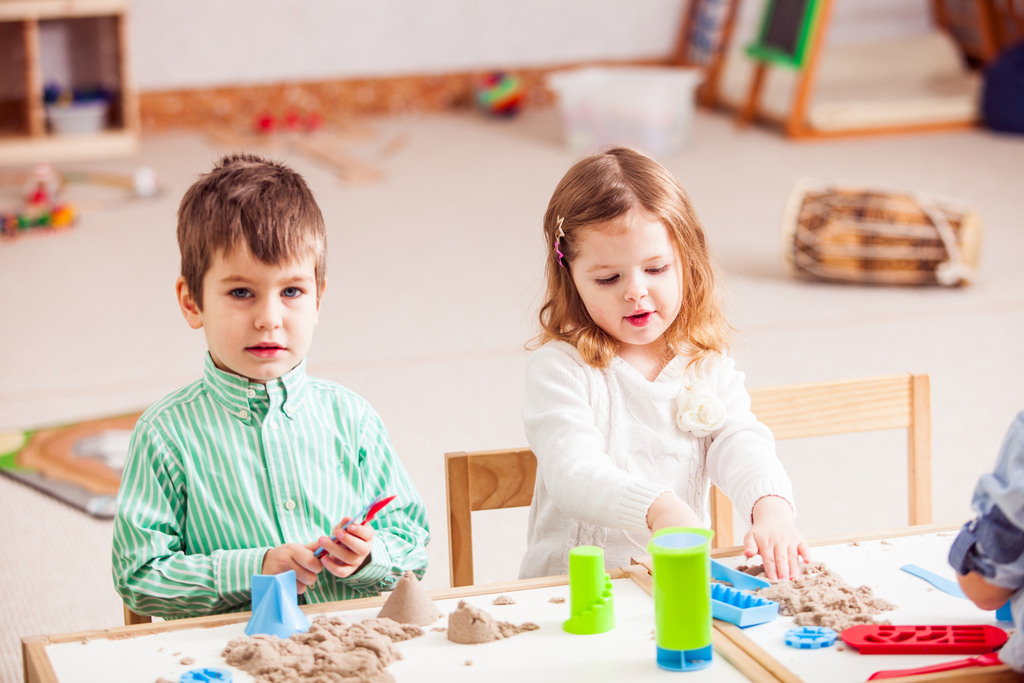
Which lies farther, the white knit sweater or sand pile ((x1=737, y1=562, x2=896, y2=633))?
the white knit sweater

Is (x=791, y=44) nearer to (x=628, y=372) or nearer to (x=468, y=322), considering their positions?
(x=468, y=322)

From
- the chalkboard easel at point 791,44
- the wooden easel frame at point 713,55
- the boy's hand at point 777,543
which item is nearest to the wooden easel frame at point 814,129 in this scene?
the chalkboard easel at point 791,44

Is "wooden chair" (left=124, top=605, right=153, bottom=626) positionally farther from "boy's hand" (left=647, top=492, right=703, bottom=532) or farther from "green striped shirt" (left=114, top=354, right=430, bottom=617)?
"boy's hand" (left=647, top=492, right=703, bottom=532)

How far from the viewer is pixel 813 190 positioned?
10.5 ft

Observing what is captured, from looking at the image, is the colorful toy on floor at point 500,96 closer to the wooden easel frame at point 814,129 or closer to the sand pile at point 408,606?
the wooden easel frame at point 814,129

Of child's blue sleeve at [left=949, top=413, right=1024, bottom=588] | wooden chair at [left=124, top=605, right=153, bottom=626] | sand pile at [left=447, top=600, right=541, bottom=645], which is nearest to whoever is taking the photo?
child's blue sleeve at [left=949, top=413, right=1024, bottom=588]

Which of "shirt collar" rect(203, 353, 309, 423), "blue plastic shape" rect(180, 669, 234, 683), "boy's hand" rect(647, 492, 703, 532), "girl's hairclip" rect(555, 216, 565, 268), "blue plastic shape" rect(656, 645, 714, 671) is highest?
"girl's hairclip" rect(555, 216, 565, 268)

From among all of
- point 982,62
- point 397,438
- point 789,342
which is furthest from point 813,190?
point 982,62

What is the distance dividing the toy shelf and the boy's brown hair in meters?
4.04

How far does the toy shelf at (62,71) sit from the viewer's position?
15.2 feet

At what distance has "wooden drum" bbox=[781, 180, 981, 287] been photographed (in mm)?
3076

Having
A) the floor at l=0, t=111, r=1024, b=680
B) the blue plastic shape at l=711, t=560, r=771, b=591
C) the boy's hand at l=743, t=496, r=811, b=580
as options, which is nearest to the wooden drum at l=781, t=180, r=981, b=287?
the floor at l=0, t=111, r=1024, b=680

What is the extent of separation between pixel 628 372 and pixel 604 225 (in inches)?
6.1

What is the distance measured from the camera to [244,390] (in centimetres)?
107
